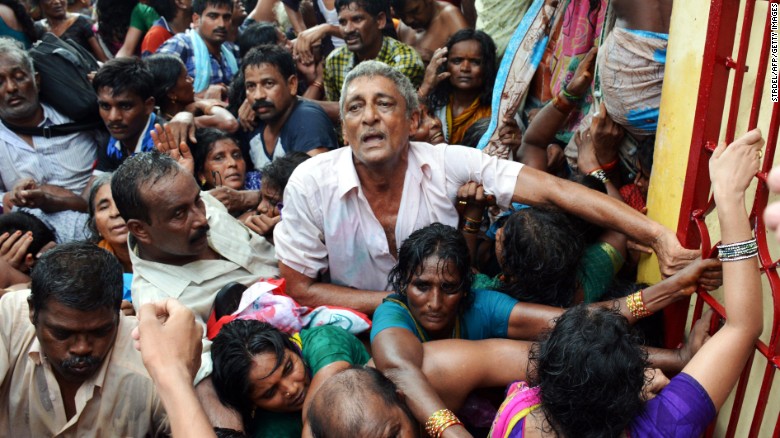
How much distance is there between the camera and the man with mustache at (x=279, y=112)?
4.68m

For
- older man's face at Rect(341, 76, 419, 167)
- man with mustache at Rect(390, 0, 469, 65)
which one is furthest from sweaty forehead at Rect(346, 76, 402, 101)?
man with mustache at Rect(390, 0, 469, 65)

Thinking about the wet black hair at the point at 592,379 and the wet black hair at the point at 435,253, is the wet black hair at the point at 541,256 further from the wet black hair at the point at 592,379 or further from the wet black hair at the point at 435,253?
the wet black hair at the point at 592,379

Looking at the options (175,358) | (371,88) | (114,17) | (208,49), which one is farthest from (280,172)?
(114,17)

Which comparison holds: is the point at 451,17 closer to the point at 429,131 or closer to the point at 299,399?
the point at 429,131

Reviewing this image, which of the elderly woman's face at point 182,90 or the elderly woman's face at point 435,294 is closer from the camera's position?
the elderly woman's face at point 435,294

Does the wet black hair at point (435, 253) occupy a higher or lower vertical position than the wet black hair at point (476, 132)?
lower

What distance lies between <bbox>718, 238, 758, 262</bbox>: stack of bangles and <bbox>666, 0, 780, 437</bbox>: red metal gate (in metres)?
0.04

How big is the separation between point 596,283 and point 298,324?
1244 mm

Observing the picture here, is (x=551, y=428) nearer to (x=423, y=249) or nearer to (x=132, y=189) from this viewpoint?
(x=423, y=249)

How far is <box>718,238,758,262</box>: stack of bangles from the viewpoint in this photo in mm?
2236

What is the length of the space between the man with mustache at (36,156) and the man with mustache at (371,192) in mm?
1825

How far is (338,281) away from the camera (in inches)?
141

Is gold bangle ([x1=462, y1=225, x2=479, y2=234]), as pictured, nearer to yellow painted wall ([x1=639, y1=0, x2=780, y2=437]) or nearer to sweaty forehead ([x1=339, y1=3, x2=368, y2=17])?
yellow painted wall ([x1=639, y1=0, x2=780, y2=437])

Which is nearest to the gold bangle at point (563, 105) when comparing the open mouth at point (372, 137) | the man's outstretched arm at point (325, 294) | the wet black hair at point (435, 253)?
the open mouth at point (372, 137)
